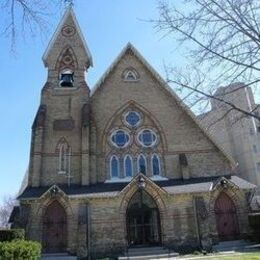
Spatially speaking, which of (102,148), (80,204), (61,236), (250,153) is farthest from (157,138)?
(250,153)

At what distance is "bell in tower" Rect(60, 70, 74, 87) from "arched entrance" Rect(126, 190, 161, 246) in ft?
34.4

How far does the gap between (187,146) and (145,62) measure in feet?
25.0

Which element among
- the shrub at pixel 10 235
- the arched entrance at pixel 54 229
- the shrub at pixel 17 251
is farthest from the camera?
the arched entrance at pixel 54 229

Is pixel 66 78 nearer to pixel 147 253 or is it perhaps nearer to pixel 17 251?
pixel 147 253

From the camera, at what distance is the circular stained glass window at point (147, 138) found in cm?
2809

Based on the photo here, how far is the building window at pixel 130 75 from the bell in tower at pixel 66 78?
4147mm

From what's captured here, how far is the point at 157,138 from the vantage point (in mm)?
28266

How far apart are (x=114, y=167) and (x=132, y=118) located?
4093 millimetres

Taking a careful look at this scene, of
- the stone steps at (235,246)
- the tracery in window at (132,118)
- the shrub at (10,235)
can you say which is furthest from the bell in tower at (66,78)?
the stone steps at (235,246)

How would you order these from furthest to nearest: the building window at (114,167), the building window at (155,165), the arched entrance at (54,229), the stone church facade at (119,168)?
the building window at (155,165) → the building window at (114,167) → the stone church facade at (119,168) → the arched entrance at (54,229)

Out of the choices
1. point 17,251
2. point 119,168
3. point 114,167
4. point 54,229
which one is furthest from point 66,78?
point 17,251

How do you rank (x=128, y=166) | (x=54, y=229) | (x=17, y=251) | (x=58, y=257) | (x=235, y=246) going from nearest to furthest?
1. (x=17, y=251)
2. (x=58, y=257)
3. (x=235, y=246)
4. (x=54, y=229)
5. (x=128, y=166)

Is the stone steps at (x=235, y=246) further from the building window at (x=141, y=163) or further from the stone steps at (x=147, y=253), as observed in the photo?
the building window at (x=141, y=163)

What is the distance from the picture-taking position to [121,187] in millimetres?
25266
